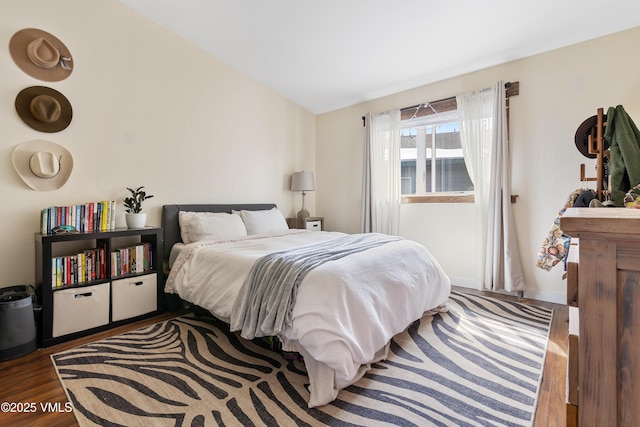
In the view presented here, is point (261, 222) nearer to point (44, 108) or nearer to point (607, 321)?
point (44, 108)

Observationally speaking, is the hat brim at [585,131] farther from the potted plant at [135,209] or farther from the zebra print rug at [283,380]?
the potted plant at [135,209]

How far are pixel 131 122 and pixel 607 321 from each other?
338 cm

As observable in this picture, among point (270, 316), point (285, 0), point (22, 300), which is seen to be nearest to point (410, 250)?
point (270, 316)

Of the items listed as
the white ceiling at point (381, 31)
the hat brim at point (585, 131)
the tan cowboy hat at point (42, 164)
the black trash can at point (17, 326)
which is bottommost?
the black trash can at point (17, 326)

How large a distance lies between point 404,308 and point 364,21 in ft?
8.07

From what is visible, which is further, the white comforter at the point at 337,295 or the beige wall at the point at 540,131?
the beige wall at the point at 540,131

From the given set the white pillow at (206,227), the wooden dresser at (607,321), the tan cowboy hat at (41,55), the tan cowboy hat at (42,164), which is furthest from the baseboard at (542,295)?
the tan cowboy hat at (41,55)

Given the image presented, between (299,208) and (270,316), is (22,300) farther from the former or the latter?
(299,208)

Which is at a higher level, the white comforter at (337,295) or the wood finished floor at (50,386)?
the white comforter at (337,295)

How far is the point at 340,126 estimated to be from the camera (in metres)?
4.52

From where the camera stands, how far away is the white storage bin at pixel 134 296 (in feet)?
7.73

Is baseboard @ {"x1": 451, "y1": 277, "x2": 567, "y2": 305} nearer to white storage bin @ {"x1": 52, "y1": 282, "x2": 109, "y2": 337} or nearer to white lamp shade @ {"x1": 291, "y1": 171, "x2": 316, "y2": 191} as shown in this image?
white lamp shade @ {"x1": 291, "y1": 171, "x2": 316, "y2": 191}

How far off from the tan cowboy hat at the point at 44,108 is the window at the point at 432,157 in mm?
3495

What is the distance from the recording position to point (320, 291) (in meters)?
1.57
